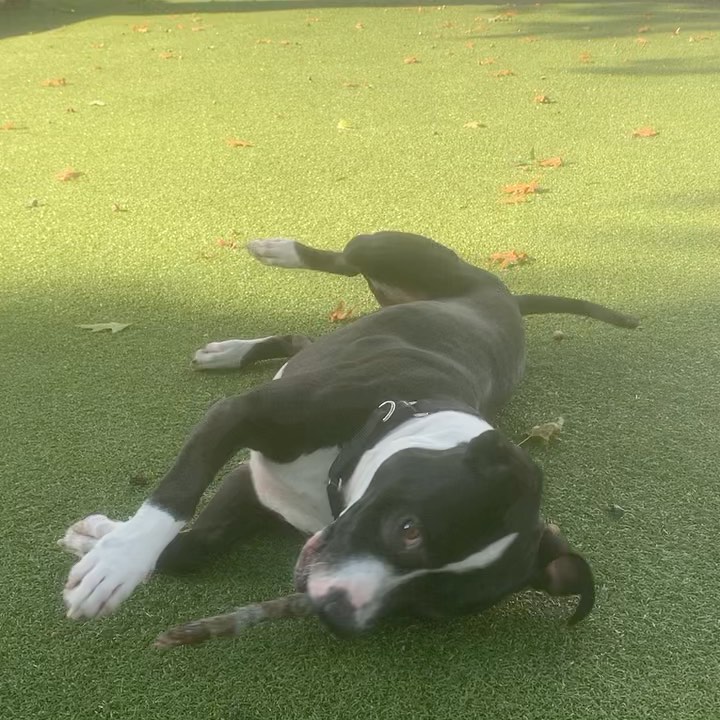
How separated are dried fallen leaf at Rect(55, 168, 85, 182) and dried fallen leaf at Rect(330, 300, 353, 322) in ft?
7.20

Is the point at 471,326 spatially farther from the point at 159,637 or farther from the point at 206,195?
the point at 206,195

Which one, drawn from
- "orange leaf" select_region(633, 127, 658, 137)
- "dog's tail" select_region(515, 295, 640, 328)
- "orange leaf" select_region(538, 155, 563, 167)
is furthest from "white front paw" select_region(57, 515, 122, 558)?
"orange leaf" select_region(633, 127, 658, 137)

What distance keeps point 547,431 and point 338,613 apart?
1378mm

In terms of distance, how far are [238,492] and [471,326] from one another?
3.37 feet

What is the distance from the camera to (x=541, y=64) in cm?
870

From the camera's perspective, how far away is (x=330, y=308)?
3.88m

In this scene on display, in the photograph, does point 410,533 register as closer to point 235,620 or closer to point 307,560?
point 307,560

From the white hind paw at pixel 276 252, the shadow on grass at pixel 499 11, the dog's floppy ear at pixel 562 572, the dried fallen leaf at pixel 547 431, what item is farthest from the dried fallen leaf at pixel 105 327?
the shadow on grass at pixel 499 11

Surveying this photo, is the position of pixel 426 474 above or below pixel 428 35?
above

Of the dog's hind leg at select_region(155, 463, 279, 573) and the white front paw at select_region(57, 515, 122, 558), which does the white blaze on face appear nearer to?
the dog's hind leg at select_region(155, 463, 279, 573)

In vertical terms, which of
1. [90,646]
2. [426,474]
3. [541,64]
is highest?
[426,474]

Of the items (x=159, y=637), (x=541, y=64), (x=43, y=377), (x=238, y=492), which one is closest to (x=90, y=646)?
(x=159, y=637)

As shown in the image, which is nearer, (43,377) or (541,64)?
(43,377)

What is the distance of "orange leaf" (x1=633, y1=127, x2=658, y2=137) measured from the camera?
639cm
